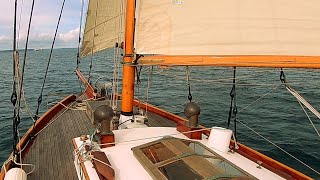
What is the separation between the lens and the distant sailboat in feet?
12.3

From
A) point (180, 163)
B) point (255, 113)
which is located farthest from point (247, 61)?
point (255, 113)

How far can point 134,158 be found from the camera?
4457 mm

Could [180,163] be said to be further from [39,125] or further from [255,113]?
[255,113]

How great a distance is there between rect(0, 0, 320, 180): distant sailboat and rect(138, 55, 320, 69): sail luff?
0.04 ft

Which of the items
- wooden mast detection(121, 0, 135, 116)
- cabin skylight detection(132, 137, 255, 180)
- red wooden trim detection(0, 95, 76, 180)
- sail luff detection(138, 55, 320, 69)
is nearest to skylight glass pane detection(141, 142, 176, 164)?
cabin skylight detection(132, 137, 255, 180)

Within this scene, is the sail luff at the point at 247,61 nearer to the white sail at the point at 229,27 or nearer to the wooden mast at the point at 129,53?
the white sail at the point at 229,27

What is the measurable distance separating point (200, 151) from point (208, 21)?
216cm

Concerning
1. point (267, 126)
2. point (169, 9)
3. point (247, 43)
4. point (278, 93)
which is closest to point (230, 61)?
point (247, 43)

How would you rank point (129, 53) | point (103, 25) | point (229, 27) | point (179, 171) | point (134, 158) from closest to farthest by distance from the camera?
1. point (179, 171)
2. point (229, 27)
3. point (134, 158)
4. point (129, 53)
5. point (103, 25)

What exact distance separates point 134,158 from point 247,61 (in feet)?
7.57

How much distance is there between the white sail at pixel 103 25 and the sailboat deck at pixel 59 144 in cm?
270

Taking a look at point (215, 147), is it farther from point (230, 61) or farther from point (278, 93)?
point (278, 93)

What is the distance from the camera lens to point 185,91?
21.7m

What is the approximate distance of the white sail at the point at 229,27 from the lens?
3.73 m
